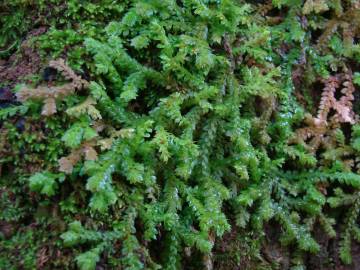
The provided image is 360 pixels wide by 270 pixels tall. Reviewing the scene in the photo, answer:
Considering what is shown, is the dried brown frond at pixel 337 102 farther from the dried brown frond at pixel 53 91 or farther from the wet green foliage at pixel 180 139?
the dried brown frond at pixel 53 91

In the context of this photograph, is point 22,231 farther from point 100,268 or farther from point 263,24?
point 263,24

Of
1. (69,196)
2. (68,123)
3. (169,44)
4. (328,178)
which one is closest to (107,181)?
(69,196)

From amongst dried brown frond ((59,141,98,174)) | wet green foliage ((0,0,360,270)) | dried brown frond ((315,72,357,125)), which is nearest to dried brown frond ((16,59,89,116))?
wet green foliage ((0,0,360,270))

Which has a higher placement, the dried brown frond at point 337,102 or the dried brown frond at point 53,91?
the dried brown frond at point 53,91

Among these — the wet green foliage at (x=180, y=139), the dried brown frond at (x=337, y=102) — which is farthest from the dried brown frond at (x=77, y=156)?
the dried brown frond at (x=337, y=102)

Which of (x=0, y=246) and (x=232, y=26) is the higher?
(x=232, y=26)

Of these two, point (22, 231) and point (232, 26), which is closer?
point (22, 231)

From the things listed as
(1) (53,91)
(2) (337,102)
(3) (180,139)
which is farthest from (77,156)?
(2) (337,102)

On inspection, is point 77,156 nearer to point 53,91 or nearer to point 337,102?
point 53,91

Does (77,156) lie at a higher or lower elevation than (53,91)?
lower

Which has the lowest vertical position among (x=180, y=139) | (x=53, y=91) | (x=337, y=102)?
(x=337, y=102)

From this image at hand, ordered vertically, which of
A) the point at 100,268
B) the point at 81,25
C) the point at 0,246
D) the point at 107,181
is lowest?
the point at 100,268
